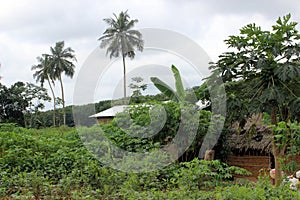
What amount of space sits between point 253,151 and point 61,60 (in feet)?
69.7

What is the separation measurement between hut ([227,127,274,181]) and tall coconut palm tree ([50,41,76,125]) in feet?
65.4

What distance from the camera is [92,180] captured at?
15.0ft

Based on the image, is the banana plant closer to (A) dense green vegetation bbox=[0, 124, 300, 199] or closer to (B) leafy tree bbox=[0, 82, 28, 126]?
(A) dense green vegetation bbox=[0, 124, 300, 199]

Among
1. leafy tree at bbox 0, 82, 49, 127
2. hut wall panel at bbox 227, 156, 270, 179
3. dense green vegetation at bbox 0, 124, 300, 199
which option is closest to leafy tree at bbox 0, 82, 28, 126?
leafy tree at bbox 0, 82, 49, 127

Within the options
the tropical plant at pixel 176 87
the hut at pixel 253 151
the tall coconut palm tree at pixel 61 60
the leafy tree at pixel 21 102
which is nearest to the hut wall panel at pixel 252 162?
the hut at pixel 253 151

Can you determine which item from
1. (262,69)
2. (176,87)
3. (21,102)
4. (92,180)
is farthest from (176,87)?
(21,102)

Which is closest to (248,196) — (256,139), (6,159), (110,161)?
(110,161)

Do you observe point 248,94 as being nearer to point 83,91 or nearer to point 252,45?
point 252,45

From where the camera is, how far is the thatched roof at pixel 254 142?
29.2 feet

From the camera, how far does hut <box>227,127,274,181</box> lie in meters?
9.06

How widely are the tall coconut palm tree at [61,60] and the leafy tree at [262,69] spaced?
949 inches

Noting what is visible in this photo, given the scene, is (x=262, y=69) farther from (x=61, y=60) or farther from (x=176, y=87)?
(x=61, y=60)

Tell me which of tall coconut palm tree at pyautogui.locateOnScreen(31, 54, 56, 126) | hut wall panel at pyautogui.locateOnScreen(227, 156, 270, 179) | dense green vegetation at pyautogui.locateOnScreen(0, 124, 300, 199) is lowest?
hut wall panel at pyautogui.locateOnScreen(227, 156, 270, 179)

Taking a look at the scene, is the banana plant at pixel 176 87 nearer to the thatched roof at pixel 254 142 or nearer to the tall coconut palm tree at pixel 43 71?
Answer: the thatched roof at pixel 254 142
